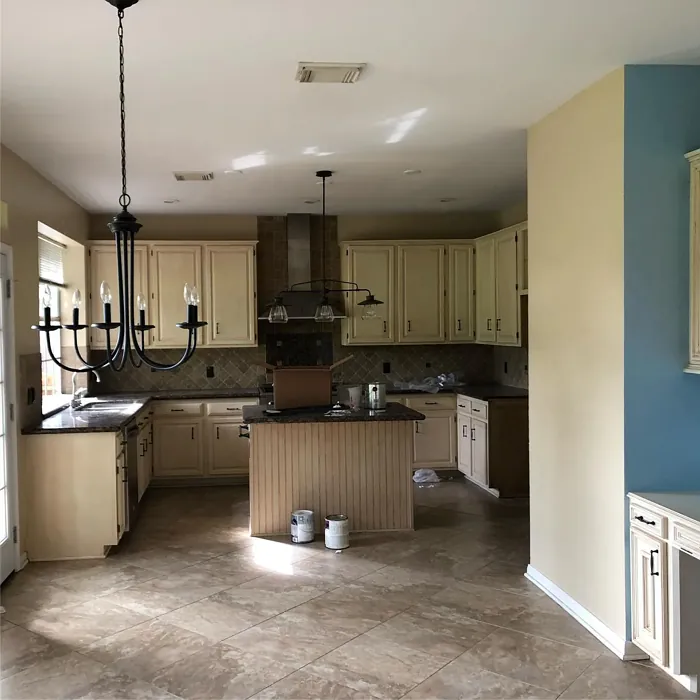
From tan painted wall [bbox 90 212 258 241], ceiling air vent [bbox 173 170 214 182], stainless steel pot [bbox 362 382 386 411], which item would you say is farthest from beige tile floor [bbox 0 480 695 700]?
tan painted wall [bbox 90 212 258 241]

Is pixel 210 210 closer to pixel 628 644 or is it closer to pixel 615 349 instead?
pixel 615 349

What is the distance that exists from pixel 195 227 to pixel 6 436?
354 cm

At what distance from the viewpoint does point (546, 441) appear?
160 inches

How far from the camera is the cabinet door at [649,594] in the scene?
2998 mm

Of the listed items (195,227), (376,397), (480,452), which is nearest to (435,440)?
(480,452)

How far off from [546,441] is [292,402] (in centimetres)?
214

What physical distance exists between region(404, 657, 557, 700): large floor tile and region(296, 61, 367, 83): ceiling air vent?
8.85 feet

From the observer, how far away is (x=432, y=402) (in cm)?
719

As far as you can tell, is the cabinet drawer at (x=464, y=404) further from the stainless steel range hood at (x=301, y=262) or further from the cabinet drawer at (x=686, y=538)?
the cabinet drawer at (x=686, y=538)

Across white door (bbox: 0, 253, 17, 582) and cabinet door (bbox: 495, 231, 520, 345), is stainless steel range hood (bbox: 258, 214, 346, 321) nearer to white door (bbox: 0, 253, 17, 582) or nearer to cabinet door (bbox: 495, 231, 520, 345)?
cabinet door (bbox: 495, 231, 520, 345)

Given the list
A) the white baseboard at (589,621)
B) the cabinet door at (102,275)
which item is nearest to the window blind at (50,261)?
the cabinet door at (102,275)

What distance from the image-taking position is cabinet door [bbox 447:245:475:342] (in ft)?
24.3

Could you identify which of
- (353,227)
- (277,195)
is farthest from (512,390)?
(277,195)

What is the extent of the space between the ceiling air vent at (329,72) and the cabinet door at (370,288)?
392 cm
